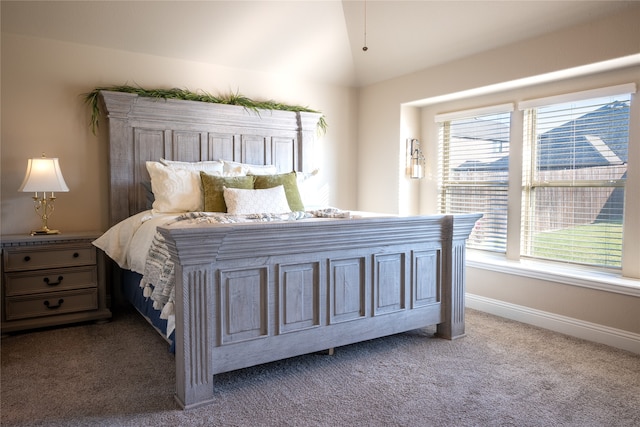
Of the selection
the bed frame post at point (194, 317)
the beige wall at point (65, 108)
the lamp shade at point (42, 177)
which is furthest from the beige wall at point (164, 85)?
the bed frame post at point (194, 317)

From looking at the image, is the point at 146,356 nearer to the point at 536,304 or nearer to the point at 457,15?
the point at 536,304

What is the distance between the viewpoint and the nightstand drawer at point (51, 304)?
3.29 metres

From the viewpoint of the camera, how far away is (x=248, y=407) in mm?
2197

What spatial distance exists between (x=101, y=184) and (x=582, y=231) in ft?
13.2

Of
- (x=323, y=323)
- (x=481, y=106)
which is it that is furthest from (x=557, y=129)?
(x=323, y=323)

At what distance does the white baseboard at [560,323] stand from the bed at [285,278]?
30.8 inches

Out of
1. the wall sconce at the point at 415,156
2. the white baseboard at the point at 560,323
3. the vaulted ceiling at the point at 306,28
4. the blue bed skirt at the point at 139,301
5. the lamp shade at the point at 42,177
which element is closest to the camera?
the blue bed skirt at the point at 139,301

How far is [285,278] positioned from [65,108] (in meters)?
2.64

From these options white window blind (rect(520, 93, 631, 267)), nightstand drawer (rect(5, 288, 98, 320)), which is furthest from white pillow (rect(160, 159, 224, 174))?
white window blind (rect(520, 93, 631, 267))

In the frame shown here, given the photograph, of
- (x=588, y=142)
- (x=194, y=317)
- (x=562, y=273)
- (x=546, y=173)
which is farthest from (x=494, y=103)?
(x=194, y=317)

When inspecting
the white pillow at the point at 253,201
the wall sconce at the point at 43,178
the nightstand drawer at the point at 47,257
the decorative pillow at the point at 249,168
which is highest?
the decorative pillow at the point at 249,168

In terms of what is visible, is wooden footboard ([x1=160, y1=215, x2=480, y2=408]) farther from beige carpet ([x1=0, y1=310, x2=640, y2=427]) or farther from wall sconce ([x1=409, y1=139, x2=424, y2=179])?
wall sconce ([x1=409, y1=139, x2=424, y2=179])

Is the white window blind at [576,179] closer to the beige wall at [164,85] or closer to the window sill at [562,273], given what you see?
the window sill at [562,273]

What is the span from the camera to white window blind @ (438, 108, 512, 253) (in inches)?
165
